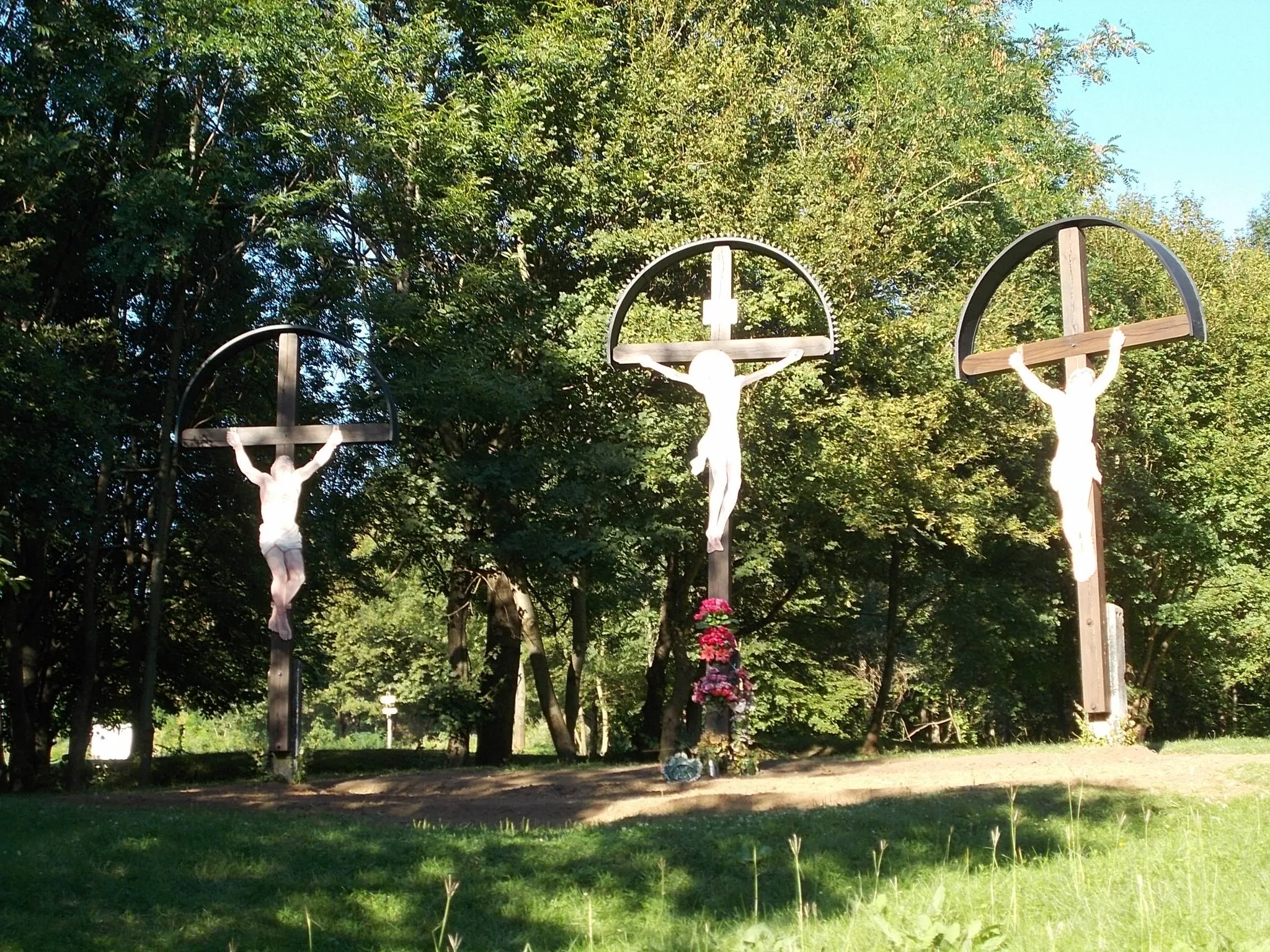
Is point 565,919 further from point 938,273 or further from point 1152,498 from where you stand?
point 1152,498

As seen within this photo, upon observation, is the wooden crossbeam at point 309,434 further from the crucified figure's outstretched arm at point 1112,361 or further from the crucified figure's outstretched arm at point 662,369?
the crucified figure's outstretched arm at point 1112,361

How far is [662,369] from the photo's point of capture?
13.3 metres

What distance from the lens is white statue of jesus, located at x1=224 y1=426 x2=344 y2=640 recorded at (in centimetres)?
1338

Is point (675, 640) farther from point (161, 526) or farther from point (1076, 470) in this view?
point (1076, 470)

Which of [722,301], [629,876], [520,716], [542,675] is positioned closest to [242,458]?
[722,301]

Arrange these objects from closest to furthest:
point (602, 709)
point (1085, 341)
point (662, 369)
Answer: point (1085, 341)
point (662, 369)
point (602, 709)

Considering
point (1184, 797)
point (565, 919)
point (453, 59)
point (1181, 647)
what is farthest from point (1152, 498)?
point (565, 919)

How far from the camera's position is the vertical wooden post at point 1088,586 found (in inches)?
495

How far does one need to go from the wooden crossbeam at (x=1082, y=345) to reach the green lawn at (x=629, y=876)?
477 centimetres

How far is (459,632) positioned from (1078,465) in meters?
12.5

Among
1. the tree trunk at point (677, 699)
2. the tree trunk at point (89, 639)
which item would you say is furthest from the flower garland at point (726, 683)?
the tree trunk at point (89, 639)

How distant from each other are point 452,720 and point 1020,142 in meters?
14.1

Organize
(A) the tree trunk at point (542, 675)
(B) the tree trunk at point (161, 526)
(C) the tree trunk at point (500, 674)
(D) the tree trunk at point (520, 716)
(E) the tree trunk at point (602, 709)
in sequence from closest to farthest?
(B) the tree trunk at point (161, 526)
(C) the tree trunk at point (500, 674)
(A) the tree trunk at point (542, 675)
(D) the tree trunk at point (520, 716)
(E) the tree trunk at point (602, 709)

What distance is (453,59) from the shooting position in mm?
21734
